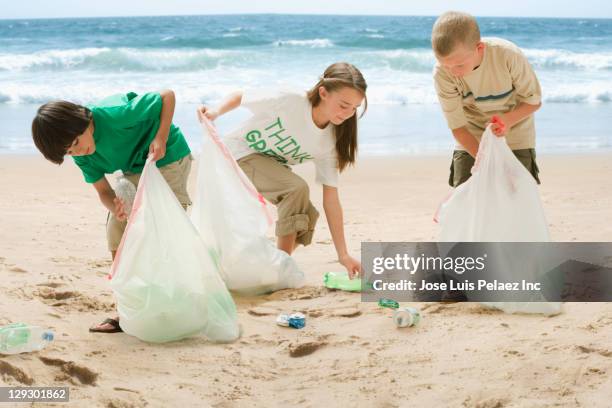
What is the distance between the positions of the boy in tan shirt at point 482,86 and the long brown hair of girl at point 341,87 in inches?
12.8

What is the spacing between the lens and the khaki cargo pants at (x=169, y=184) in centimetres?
285

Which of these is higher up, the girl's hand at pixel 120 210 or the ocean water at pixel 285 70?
the ocean water at pixel 285 70

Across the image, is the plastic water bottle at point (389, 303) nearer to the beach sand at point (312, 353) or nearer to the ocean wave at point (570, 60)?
the beach sand at point (312, 353)

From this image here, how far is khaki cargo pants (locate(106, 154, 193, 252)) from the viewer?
2848 mm

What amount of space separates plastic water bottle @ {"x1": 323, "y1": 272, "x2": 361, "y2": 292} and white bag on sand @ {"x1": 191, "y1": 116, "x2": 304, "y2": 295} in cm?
28

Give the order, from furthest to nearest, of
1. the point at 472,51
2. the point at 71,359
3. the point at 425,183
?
the point at 425,183, the point at 472,51, the point at 71,359

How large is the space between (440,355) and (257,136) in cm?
131

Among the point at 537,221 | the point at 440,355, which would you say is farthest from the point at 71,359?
the point at 537,221

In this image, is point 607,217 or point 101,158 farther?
point 607,217

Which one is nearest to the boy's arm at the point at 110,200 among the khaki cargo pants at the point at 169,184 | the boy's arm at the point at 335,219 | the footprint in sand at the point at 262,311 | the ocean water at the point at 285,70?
the khaki cargo pants at the point at 169,184

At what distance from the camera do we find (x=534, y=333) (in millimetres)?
2404

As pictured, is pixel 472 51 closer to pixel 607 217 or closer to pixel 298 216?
pixel 298 216

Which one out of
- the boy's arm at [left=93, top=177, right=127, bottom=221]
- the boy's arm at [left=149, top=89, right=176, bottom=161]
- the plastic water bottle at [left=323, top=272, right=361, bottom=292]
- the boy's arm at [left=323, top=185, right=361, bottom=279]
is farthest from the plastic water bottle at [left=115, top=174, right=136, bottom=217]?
the plastic water bottle at [left=323, top=272, right=361, bottom=292]

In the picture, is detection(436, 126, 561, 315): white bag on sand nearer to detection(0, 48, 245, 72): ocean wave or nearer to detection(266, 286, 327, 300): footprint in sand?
detection(266, 286, 327, 300): footprint in sand
